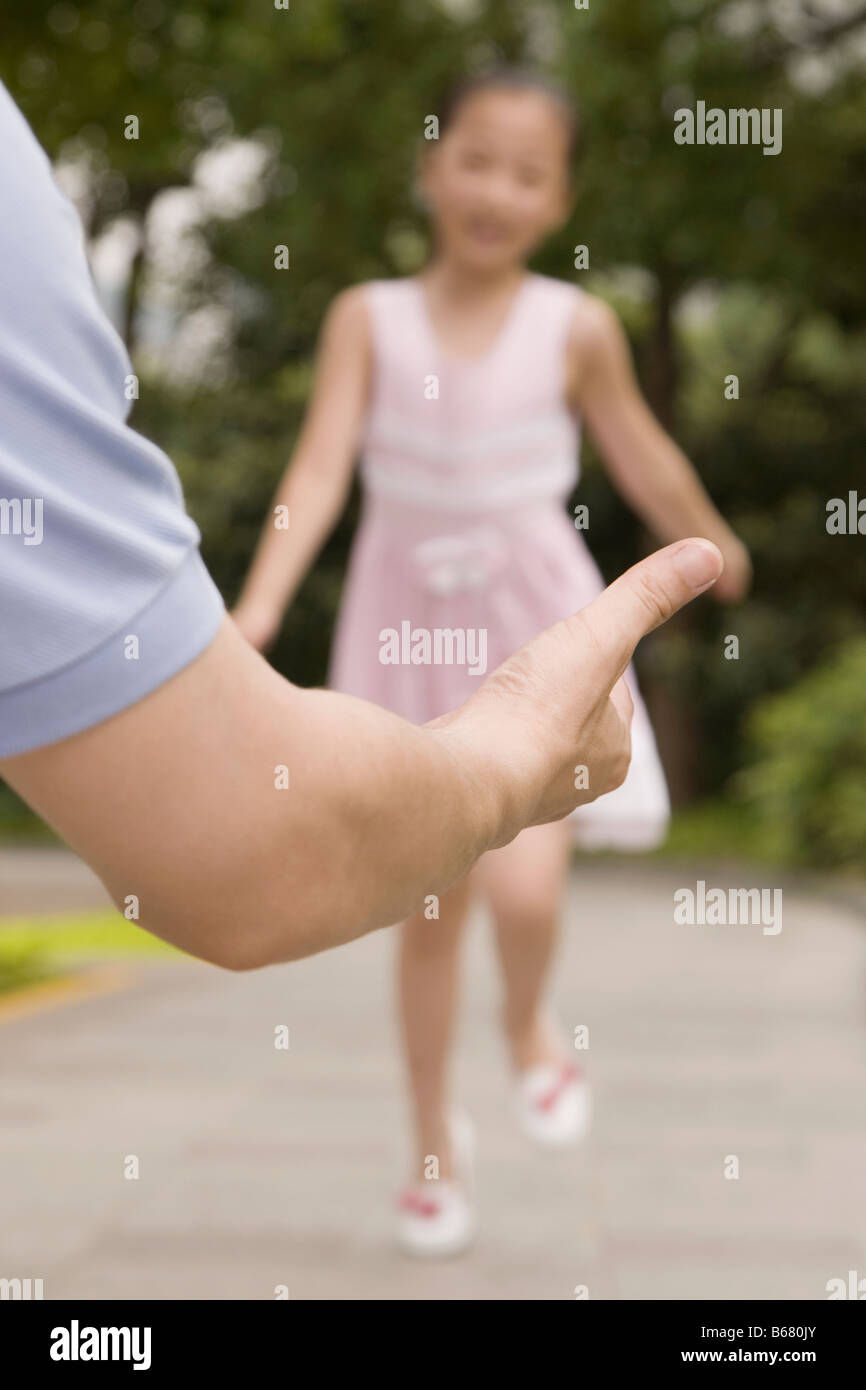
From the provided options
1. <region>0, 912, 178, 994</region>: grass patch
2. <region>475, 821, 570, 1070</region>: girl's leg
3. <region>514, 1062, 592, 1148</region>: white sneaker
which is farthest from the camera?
<region>0, 912, 178, 994</region>: grass patch

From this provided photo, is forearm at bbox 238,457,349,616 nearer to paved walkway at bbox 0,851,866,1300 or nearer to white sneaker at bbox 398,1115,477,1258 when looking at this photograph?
white sneaker at bbox 398,1115,477,1258

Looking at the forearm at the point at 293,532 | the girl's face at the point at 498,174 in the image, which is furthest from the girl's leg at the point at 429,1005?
the girl's face at the point at 498,174

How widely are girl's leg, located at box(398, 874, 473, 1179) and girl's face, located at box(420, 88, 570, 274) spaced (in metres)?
1.36

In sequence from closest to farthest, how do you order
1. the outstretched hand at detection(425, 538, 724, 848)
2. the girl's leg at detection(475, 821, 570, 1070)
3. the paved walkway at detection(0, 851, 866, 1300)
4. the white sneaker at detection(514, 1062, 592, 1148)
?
1. the outstretched hand at detection(425, 538, 724, 848)
2. the paved walkway at detection(0, 851, 866, 1300)
3. the girl's leg at detection(475, 821, 570, 1070)
4. the white sneaker at detection(514, 1062, 592, 1148)

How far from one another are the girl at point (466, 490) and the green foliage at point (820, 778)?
426 inches

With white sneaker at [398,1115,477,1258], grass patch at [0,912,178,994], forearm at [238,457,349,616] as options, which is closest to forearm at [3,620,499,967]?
forearm at [238,457,349,616]

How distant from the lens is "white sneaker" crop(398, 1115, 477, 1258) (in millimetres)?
3551

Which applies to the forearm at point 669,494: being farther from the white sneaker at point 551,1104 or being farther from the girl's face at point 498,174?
the white sneaker at point 551,1104

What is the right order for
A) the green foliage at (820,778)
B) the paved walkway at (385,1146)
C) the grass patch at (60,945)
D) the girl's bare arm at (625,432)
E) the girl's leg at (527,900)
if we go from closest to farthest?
the paved walkway at (385,1146)
the girl's leg at (527,900)
the girl's bare arm at (625,432)
the grass patch at (60,945)
the green foliage at (820,778)

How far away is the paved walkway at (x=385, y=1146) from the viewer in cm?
349

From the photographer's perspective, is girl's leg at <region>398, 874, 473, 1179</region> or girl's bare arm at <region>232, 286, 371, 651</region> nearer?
girl's leg at <region>398, 874, 473, 1179</region>

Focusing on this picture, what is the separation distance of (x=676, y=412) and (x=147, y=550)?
67.4 feet

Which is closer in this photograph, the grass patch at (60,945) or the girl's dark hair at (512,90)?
the girl's dark hair at (512,90)
